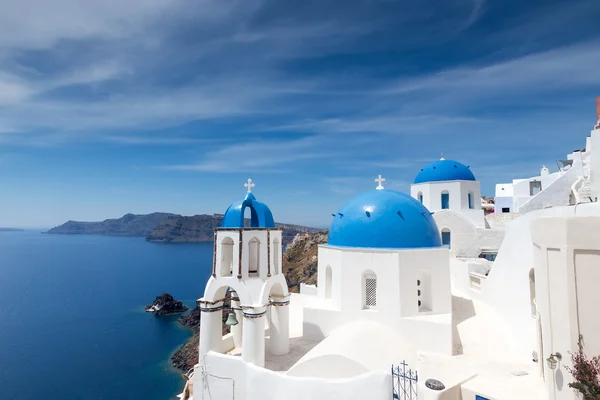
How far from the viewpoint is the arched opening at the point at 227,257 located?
9547 mm

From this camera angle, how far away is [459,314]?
1167cm

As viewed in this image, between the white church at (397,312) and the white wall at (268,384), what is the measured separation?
0.03 meters

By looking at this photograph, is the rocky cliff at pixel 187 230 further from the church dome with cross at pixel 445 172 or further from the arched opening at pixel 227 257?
the arched opening at pixel 227 257

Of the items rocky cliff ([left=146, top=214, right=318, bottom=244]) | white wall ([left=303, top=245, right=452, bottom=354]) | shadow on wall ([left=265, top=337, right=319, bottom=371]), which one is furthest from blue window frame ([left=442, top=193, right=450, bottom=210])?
rocky cliff ([left=146, top=214, right=318, bottom=244])

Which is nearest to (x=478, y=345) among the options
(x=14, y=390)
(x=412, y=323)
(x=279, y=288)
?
(x=412, y=323)

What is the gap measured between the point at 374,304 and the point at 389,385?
3.46 metres

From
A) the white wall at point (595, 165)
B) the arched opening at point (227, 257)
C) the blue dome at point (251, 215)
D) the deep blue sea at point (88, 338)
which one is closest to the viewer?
the blue dome at point (251, 215)

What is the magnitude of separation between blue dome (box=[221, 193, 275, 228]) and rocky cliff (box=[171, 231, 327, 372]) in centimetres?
2429

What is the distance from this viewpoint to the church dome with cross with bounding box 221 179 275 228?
372 inches

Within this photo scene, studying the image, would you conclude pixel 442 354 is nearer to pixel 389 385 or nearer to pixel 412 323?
pixel 412 323

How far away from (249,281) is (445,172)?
14.9 metres

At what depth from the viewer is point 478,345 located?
32.1 ft

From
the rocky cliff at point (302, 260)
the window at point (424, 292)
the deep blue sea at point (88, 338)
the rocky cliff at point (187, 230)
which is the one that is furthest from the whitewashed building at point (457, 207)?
the rocky cliff at point (187, 230)

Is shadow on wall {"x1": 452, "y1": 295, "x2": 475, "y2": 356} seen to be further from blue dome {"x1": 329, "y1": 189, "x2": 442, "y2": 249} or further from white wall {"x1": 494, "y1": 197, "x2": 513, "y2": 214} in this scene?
white wall {"x1": 494, "y1": 197, "x2": 513, "y2": 214}
